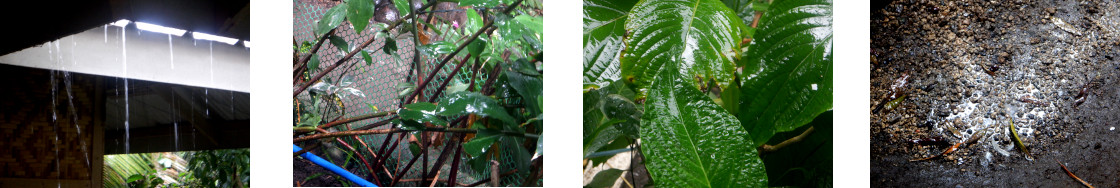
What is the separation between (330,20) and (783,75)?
0.58 meters

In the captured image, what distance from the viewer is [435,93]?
2.74 ft

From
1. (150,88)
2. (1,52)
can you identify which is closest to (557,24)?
(150,88)

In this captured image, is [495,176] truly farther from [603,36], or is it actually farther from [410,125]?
[603,36]

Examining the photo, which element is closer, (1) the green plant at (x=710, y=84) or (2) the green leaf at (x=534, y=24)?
(1) the green plant at (x=710, y=84)

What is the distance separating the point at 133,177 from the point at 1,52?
11.6 inches

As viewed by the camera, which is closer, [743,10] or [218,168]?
[743,10]

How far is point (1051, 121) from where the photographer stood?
0.75m

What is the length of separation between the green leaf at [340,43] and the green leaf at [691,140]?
0.41 meters

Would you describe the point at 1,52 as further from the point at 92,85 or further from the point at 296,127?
the point at 296,127

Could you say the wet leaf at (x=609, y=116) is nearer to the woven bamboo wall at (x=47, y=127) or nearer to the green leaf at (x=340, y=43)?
the green leaf at (x=340, y=43)

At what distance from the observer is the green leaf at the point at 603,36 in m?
0.79

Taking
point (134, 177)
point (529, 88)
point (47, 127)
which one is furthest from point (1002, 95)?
point (47, 127)

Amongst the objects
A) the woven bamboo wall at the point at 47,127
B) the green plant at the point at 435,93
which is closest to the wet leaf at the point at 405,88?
the green plant at the point at 435,93

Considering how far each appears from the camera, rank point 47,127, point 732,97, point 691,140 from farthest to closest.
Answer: point 47,127
point 732,97
point 691,140
